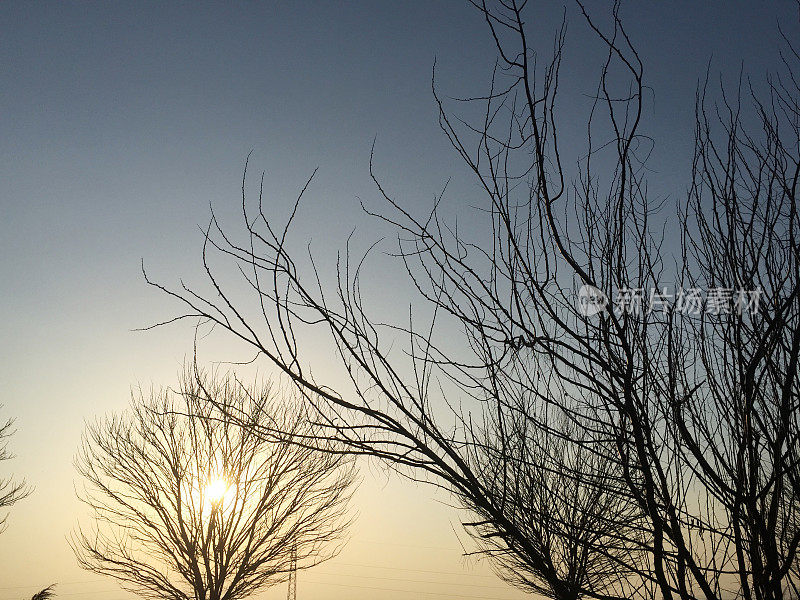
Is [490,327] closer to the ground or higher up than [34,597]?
higher up

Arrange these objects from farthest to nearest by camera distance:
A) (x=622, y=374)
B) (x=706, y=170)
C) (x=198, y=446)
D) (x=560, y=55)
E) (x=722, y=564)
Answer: (x=198, y=446)
(x=706, y=170)
(x=560, y=55)
(x=722, y=564)
(x=622, y=374)

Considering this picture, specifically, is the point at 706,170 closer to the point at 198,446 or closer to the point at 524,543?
the point at 524,543

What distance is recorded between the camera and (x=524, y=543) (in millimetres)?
1151

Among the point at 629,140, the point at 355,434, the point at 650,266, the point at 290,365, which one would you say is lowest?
the point at 355,434

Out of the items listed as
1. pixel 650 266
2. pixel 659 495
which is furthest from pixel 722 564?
pixel 650 266

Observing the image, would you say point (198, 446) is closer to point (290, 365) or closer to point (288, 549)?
point (288, 549)

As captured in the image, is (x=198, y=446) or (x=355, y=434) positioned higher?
(x=198, y=446)

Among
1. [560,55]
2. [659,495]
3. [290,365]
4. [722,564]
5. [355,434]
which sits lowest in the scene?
[722,564]

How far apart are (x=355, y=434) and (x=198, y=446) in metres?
9.71

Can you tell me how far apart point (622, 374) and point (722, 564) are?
544mm

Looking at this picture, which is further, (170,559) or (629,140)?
(170,559)

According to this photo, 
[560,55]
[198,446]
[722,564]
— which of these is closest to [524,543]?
[722,564]

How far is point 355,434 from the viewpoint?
133 centimetres

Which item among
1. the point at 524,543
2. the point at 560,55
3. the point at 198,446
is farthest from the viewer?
the point at 198,446
